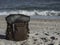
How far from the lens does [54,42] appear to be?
24.1ft

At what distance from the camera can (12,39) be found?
7.43m

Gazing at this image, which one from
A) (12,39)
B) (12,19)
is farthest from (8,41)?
(12,19)

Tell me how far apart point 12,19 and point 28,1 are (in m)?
17.9

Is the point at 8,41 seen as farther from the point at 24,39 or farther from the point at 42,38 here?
the point at 42,38

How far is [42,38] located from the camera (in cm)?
773

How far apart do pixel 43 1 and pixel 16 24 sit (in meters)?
18.2

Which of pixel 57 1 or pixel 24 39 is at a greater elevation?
pixel 24 39

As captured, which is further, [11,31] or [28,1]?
[28,1]

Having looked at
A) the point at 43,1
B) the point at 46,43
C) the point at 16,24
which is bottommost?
the point at 43,1

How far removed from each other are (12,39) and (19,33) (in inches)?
11.1

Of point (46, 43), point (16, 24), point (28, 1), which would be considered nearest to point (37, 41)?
point (46, 43)

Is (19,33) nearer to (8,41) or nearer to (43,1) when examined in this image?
(8,41)

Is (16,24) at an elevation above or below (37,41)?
above

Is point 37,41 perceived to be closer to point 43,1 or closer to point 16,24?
point 16,24
